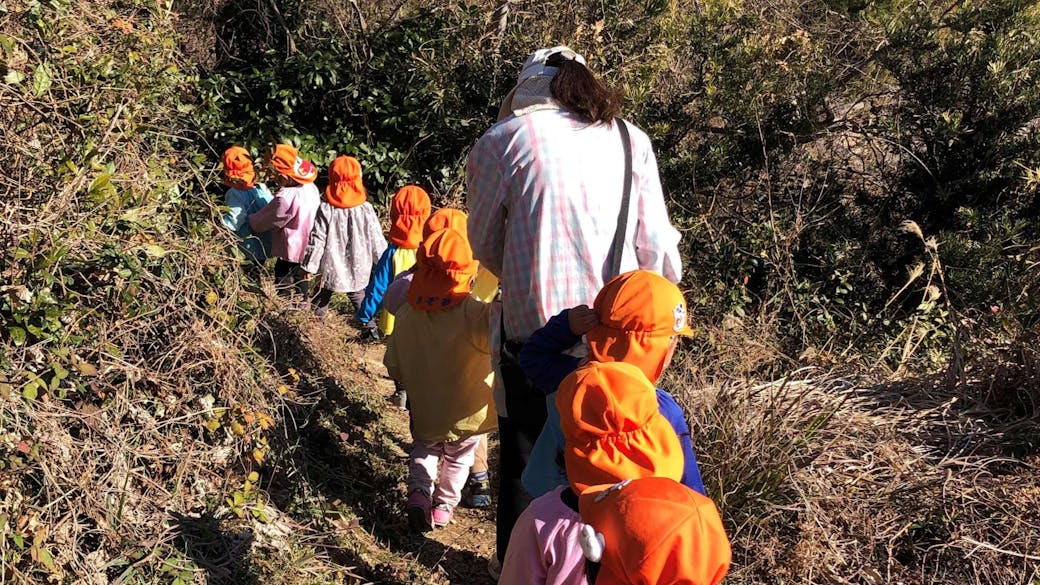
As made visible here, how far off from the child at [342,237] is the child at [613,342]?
3.78 meters

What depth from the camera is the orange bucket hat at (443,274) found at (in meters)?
3.96

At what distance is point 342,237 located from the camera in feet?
21.3

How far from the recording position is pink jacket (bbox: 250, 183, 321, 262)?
637 cm

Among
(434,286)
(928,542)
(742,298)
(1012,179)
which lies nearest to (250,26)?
(742,298)

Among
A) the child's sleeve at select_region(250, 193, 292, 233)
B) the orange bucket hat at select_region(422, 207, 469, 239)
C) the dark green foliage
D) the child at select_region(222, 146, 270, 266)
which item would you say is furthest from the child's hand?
the child at select_region(222, 146, 270, 266)

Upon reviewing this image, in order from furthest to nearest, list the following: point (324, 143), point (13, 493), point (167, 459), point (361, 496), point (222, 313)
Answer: point (324, 143) → point (361, 496) → point (222, 313) → point (167, 459) → point (13, 493)

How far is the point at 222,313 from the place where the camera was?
12.8 ft

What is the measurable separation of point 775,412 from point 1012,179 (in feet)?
13.0

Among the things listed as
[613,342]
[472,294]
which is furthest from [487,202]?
[472,294]

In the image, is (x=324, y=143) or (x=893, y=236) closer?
(x=893, y=236)

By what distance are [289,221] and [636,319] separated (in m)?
4.33

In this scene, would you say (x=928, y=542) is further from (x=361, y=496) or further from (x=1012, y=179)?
(x=1012, y=179)

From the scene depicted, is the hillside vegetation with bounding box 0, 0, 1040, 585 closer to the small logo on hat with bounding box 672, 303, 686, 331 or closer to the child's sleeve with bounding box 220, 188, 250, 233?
the child's sleeve with bounding box 220, 188, 250, 233

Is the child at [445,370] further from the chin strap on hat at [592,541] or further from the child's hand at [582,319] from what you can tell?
the chin strap on hat at [592,541]
